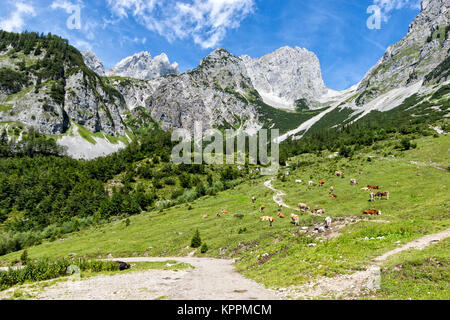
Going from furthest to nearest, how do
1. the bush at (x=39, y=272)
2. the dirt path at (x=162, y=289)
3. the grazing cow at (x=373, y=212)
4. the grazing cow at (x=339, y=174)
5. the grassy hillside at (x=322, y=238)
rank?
the grazing cow at (x=339, y=174)
the grazing cow at (x=373, y=212)
the bush at (x=39, y=272)
the grassy hillside at (x=322, y=238)
the dirt path at (x=162, y=289)

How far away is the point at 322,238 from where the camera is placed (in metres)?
29.5

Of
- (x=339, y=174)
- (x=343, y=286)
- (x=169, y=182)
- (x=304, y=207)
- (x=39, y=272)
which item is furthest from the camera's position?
(x=169, y=182)

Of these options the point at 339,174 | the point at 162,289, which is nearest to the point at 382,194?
the point at 339,174

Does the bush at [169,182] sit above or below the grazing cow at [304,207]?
above

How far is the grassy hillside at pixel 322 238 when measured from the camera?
19.6 m

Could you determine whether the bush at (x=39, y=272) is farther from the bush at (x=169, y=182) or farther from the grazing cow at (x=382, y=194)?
the bush at (x=169, y=182)

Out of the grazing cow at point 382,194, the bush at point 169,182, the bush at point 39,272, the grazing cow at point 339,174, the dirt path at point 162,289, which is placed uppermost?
the grazing cow at point 339,174

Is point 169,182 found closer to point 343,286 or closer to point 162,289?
point 162,289

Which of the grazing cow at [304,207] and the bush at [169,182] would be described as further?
the bush at [169,182]

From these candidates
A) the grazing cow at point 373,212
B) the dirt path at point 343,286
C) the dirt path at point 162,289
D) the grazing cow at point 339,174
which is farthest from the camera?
the grazing cow at point 339,174

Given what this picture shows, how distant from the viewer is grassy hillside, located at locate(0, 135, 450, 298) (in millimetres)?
19641

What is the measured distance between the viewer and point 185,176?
6093 inches

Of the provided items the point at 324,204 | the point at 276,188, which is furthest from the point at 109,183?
the point at 324,204

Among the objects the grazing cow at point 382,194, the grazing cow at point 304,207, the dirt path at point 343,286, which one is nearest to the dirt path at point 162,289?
the dirt path at point 343,286
